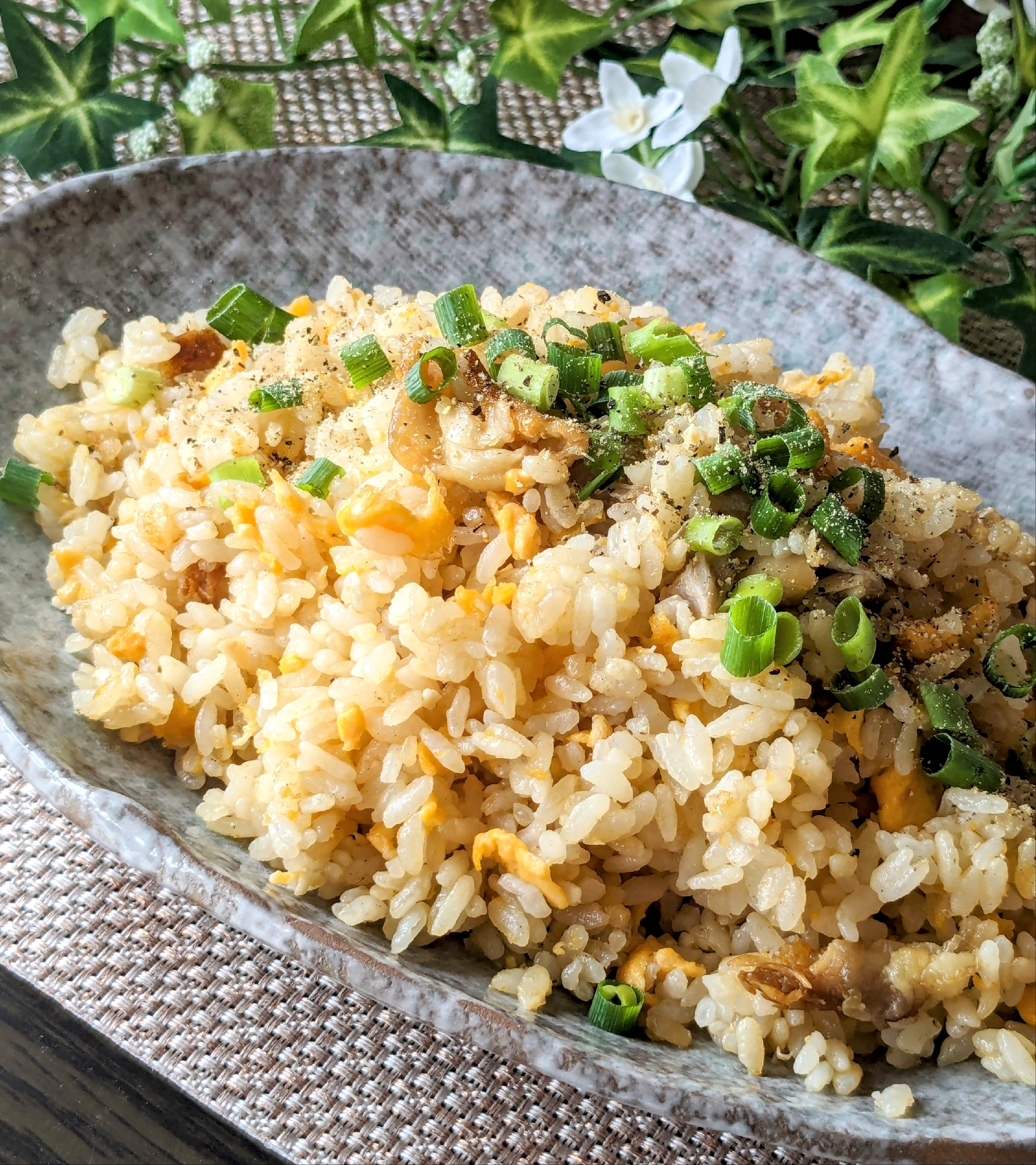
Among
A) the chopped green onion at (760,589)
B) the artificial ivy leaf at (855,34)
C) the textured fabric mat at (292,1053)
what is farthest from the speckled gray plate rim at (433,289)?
the artificial ivy leaf at (855,34)

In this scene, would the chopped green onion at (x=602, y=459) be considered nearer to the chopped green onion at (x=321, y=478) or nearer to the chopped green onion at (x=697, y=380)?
the chopped green onion at (x=697, y=380)

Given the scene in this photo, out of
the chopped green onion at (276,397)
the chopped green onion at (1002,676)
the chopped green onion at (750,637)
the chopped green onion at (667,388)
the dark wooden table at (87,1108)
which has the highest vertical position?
the chopped green onion at (667,388)

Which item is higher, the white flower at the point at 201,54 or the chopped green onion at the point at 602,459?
the white flower at the point at 201,54

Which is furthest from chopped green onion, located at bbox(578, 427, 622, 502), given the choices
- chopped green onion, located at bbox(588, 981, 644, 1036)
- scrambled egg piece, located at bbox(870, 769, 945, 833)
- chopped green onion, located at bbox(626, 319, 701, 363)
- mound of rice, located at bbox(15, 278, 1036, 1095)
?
chopped green onion, located at bbox(588, 981, 644, 1036)

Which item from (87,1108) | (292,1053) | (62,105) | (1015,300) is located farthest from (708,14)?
(87,1108)

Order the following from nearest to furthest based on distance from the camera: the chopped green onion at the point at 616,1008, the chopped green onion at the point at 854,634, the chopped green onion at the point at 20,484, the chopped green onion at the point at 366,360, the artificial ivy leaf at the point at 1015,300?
1. the chopped green onion at the point at 616,1008
2. the chopped green onion at the point at 854,634
3. the chopped green onion at the point at 366,360
4. the chopped green onion at the point at 20,484
5. the artificial ivy leaf at the point at 1015,300

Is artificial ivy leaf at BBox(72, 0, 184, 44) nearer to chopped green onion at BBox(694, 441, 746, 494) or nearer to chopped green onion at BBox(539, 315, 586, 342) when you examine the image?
chopped green onion at BBox(539, 315, 586, 342)

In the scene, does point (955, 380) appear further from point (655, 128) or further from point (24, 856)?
point (24, 856)
